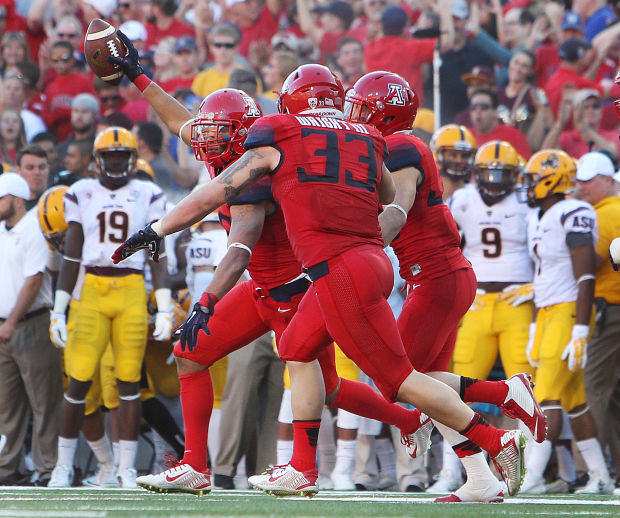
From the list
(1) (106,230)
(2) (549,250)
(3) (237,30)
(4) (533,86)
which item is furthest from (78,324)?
(4) (533,86)

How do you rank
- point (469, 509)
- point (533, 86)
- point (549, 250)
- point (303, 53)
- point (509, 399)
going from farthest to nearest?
point (303, 53), point (533, 86), point (549, 250), point (509, 399), point (469, 509)

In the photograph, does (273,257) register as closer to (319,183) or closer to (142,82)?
(319,183)

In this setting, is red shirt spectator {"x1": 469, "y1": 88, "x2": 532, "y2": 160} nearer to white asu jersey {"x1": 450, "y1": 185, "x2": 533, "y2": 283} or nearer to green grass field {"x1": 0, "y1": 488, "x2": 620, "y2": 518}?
white asu jersey {"x1": 450, "y1": 185, "x2": 533, "y2": 283}

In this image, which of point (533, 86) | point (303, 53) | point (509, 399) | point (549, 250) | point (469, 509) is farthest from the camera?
point (303, 53)

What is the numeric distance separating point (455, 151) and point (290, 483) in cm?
395

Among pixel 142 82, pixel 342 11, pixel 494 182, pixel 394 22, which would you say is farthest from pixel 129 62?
pixel 342 11

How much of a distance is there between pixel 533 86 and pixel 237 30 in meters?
2.83

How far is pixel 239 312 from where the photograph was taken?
5.46 meters

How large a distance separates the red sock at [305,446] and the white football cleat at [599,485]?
2.62 m

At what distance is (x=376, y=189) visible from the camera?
5.08 m

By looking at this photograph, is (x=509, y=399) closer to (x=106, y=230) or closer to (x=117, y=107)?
(x=106, y=230)

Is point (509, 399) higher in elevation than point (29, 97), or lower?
lower

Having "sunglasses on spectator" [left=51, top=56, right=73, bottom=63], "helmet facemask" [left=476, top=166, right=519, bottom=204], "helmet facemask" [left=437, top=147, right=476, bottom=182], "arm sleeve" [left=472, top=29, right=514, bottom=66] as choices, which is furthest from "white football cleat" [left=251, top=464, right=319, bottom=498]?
"sunglasses on spectator" [left=51, top=56, right=73, bottom=63]

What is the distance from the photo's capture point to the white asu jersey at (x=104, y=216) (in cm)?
775
